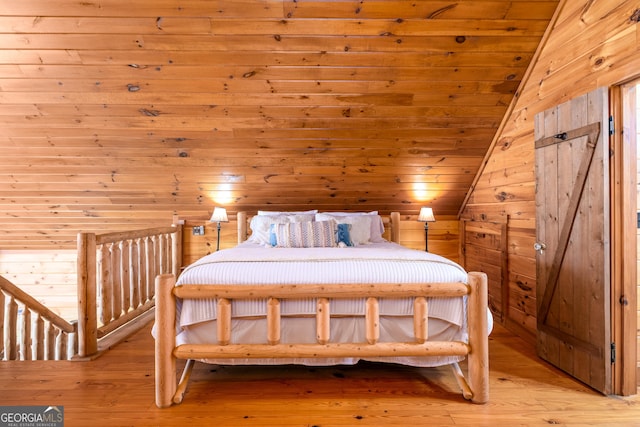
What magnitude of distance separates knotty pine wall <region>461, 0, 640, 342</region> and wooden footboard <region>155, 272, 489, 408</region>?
1099 mm

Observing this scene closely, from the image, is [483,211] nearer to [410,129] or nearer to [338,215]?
[410,129]

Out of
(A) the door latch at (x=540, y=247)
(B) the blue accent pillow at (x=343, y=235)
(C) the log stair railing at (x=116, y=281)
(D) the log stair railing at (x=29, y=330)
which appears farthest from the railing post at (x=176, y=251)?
(A) the door latch at (x=540, y=247)

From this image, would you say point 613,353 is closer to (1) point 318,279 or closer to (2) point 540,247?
(2) point 540,247

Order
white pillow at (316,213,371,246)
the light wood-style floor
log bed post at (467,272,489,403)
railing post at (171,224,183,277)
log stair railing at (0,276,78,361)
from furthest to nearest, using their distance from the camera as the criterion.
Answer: railing post at (171,224,183,277)
white pillow at (316,213,371,246)
log stair railing at (0,276,78,361)
log bed post at (467,272,489,403)
the light wood-style floor

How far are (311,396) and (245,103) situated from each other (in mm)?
2265

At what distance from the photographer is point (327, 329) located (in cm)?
171

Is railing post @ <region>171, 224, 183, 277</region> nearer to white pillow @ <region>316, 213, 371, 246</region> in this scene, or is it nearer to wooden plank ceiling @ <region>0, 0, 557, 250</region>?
wooden plank ceiling @ <region>0, 0, 557, 250</region>

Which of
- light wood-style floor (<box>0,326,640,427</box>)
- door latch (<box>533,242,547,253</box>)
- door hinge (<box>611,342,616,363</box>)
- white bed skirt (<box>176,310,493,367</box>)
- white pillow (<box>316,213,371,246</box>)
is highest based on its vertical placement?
white pillow (<box>316,213,371,246</box>)

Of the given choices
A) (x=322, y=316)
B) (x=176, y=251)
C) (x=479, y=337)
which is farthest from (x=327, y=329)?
(x=176, y=251)

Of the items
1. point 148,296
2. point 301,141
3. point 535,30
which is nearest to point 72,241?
point 148,296

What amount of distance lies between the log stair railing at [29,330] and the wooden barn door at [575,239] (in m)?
3.50

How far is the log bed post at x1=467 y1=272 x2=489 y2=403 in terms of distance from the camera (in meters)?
1.69

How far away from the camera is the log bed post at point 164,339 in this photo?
64.8 inches

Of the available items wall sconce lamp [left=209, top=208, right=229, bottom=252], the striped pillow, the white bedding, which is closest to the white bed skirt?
the white bedding
